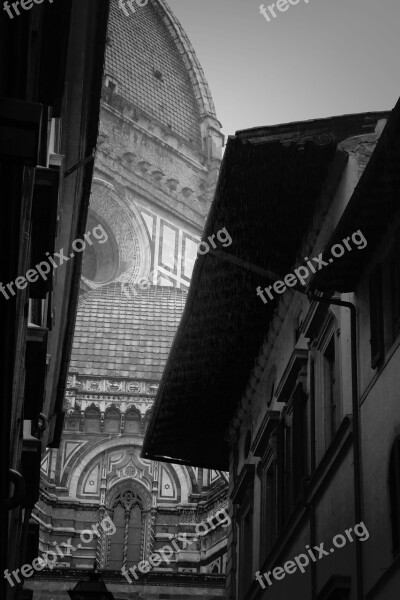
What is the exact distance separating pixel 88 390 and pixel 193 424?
1977 centimetres

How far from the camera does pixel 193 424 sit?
77.5 feet

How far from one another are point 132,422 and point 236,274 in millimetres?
24612

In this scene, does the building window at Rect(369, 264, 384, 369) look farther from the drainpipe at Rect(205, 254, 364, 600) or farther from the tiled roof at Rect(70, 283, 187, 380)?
the tiled roof at Rect(70, 283, 187, 380)

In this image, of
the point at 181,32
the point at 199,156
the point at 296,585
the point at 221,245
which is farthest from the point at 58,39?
the point at 181,32

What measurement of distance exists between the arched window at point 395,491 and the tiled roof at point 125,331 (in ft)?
105

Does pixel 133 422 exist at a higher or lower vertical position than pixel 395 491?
higher

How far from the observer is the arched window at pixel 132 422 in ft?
140

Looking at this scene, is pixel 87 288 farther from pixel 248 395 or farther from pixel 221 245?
pixel 221 245

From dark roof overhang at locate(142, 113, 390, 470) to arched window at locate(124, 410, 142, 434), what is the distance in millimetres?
17623

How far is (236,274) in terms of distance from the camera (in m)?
18.7

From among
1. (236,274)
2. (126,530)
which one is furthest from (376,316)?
(126,530)

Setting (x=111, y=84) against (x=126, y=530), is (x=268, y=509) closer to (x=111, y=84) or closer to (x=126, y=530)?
(x=126, y=530)

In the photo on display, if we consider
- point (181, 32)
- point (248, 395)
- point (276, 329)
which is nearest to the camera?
point (276, 329)

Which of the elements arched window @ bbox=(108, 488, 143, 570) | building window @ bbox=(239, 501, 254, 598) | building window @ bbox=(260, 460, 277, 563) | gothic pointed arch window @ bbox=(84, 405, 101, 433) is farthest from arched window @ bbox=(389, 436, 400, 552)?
gothic pointed arch window @ bbox=(84, 405, 101, 433)
